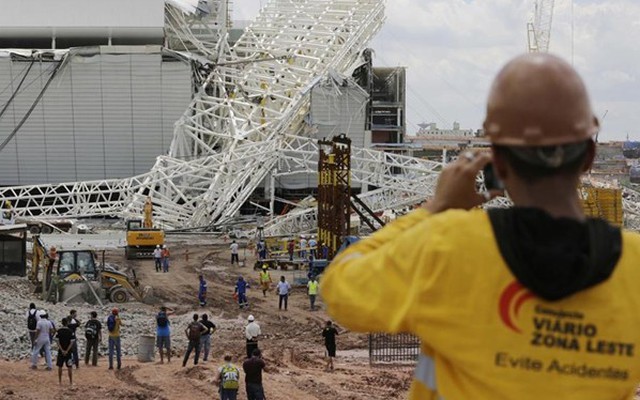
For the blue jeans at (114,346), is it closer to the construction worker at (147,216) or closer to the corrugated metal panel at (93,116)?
the construction worker at (147,216)

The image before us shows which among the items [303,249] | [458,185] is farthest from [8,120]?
[458,185]

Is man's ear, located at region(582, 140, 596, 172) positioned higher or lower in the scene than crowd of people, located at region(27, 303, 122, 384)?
higher

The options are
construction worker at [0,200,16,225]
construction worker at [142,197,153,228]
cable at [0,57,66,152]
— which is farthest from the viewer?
cable at [0,57,66,152]

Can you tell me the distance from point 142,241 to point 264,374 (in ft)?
72.5

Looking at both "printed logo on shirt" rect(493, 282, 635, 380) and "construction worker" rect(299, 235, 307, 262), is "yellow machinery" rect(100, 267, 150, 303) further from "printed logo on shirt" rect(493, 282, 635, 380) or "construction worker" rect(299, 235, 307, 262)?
"printed logo on shirt" rect(493, 282, 635, 380)

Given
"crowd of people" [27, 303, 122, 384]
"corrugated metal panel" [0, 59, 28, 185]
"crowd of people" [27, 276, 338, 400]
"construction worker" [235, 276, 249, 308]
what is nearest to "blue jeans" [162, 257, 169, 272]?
"construction worker" [235, 276, 249, 308]

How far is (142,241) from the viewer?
41094 millimetres

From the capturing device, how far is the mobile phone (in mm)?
2844

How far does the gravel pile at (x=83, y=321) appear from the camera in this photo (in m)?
22.5

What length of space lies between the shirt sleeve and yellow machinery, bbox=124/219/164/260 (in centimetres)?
3817

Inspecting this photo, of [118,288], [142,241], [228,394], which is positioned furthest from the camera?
[142,241]

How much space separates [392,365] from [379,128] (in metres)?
70.7

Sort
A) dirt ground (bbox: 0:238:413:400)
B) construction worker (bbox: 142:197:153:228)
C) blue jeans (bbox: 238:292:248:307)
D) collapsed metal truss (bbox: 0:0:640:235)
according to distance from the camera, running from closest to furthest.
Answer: dirt ground (bbox: 0:238:413:400) → blue jeans (bbox: 238:292:248:307) → construction worker (bbox: 142:197:153:228) → collapsed metal truss (bbox: 0:0:640:235)

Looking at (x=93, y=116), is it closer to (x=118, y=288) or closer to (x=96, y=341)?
(x=118, y=288)
